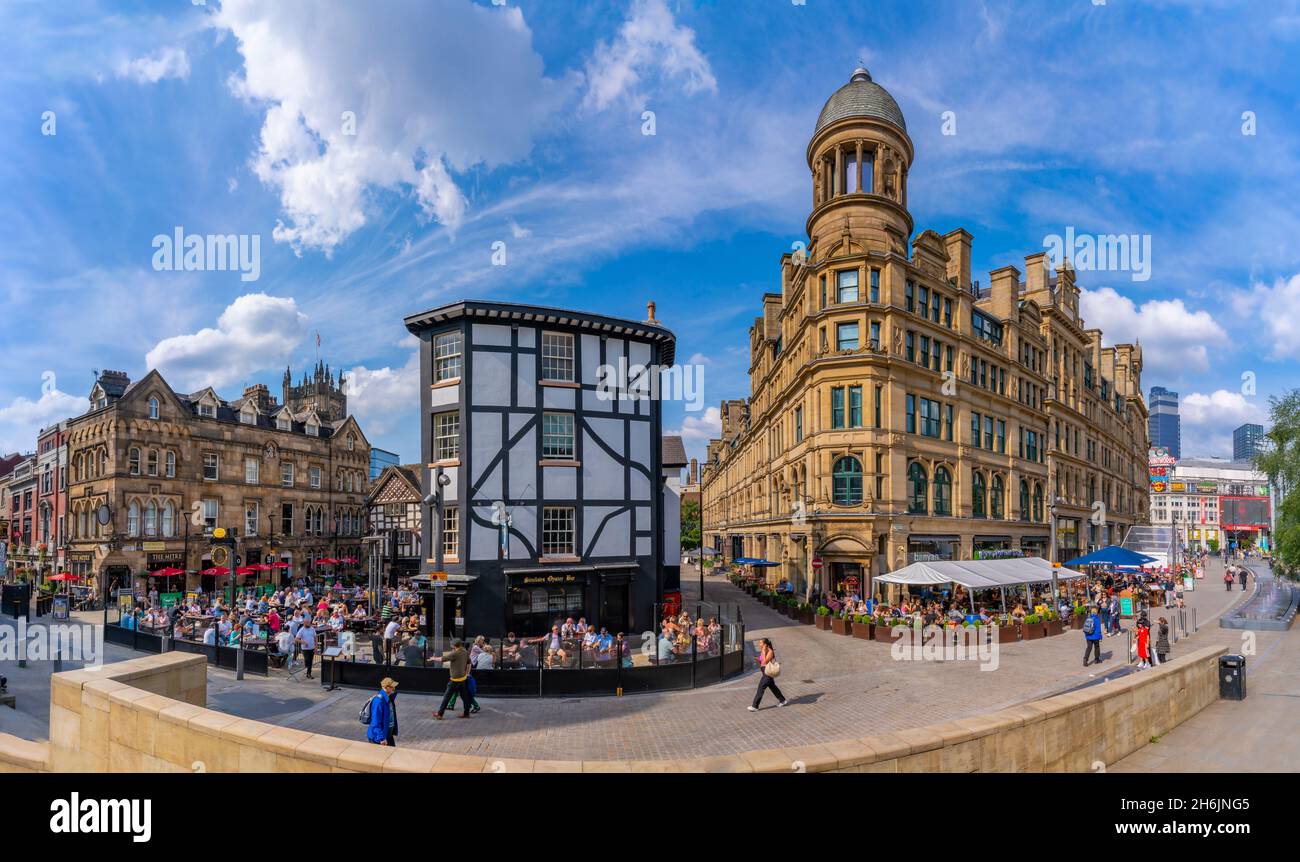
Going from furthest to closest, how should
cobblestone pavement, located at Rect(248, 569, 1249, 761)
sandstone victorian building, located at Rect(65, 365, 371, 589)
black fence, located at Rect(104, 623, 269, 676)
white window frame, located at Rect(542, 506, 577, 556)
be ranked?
sandstone victorian building, located at Rect(65, 365, 371, 589) < white window frame, located at Rect(542, 506, 577, 556) < black fence, located at Rect(104, 623, 269, 676) < cobblestone pavement, located at Rect(248, 569, 1249, 761)

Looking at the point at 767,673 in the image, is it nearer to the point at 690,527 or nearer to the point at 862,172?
the point at 862,172

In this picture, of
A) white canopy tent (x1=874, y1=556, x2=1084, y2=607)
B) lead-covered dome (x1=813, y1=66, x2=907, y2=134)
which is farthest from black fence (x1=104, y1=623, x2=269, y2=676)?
lead-covered dome (x1=813, y1=66, x2=907, y2=134)

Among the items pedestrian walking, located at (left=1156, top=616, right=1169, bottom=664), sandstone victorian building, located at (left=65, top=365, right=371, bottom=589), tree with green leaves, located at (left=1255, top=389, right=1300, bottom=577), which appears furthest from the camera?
sandstone victorian building, located at (left=65, top=365, right=371, bottom=589)

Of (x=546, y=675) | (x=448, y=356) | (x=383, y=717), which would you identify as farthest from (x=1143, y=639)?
(x=448, y=356)

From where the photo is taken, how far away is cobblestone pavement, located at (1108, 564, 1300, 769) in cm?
905

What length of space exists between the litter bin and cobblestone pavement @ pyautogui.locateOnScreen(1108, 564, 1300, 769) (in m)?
0.18

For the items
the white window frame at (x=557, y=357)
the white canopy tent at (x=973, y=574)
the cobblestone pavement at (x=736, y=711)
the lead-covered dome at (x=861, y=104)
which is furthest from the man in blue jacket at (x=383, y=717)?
the lead-covered dome at (x=861, y=104)

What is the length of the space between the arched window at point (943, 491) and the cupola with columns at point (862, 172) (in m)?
11.7

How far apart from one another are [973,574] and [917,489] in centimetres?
924

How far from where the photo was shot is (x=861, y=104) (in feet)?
116

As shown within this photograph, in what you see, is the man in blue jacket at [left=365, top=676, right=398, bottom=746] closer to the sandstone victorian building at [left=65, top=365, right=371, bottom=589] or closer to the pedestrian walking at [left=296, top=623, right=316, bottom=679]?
the pedestrian walking at [left=296, top=623, right=316, bottom=679]

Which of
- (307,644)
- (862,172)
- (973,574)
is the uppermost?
(862,172)
